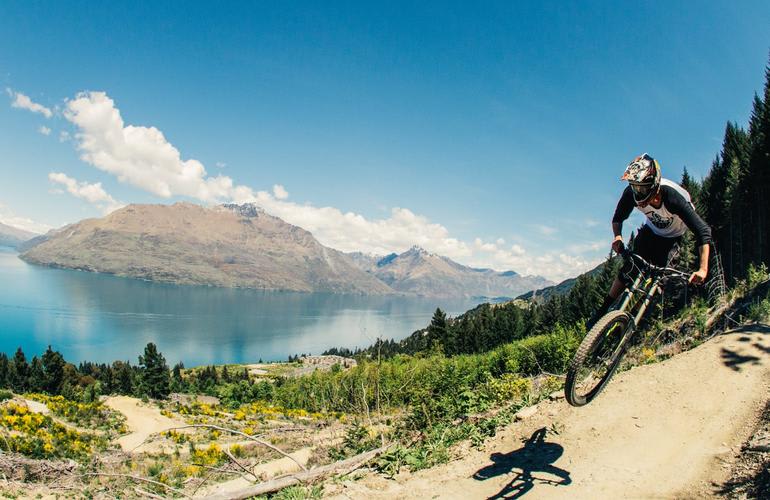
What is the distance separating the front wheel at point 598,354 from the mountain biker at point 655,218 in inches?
19.9

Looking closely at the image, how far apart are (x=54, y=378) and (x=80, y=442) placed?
77.5m

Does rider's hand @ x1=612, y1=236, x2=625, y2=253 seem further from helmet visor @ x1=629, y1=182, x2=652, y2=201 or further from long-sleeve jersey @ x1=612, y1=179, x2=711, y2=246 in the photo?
helmet visor @ x1=629, y1=182, x2=652, y2=201

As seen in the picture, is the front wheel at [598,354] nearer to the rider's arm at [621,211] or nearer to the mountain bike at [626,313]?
the mountain bike at [626,313]

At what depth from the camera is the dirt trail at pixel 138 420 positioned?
87.7 ft

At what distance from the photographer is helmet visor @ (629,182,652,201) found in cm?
654

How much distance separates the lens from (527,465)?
7.58m

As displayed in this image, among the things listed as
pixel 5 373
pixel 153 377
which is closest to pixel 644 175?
pixel 153 377

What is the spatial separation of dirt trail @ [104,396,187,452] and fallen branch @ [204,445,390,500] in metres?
22.3

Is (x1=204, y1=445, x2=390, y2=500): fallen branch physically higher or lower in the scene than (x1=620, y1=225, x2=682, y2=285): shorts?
lower

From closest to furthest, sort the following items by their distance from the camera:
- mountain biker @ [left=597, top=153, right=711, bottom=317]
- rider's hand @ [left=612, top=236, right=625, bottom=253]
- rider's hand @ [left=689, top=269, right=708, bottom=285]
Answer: rider's hand @ [left=689, top=269, right=708, bottom=285]
mountain biker @ [left=597, top=153, right=711, bottom=317]
rider's hand @ [left=612, top=236, right=625, bottom=253]

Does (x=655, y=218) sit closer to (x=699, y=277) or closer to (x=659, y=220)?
(x=659, y=220)

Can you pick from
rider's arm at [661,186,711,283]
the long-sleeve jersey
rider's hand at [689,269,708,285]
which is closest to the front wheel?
rider's hand at [689,269,708,285]

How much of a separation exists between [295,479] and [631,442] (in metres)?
6.55

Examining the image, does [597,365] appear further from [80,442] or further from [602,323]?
[80,442]
